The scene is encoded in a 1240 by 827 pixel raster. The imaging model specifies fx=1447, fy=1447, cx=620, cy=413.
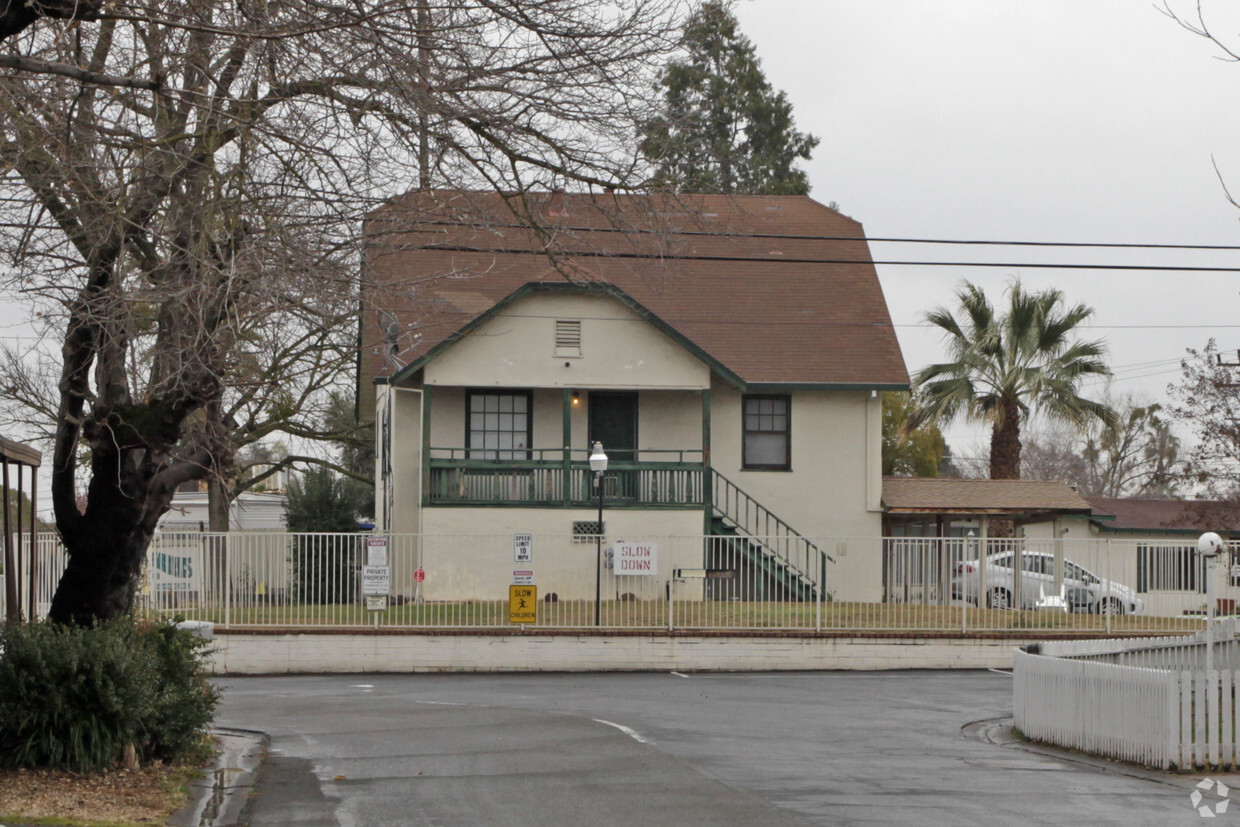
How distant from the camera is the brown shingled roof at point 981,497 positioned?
29734 millimetres

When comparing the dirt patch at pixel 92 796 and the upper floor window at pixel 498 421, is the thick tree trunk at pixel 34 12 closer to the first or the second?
the dirt patch at pixel 92 796

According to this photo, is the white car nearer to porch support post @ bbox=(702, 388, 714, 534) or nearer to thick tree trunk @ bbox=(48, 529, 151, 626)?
porch support post @ bbox=(702, 388, 714, 534)

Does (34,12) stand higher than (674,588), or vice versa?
(34,12)

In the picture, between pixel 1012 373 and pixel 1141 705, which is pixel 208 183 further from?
pixel 1012 373

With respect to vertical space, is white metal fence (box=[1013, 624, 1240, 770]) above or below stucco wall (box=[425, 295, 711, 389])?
below

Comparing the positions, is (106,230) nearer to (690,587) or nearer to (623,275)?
(690,587)

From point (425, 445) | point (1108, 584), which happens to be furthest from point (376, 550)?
point (1108, 584)

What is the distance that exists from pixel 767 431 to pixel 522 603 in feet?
31.9

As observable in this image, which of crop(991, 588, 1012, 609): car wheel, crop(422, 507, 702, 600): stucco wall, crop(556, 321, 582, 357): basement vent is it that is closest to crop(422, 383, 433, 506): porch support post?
crop(422, 507, 702, 600): stucco wall

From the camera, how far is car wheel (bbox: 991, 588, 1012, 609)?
2459 cm

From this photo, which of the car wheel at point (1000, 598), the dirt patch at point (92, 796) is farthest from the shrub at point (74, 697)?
the car wheel at point (1000, 598)

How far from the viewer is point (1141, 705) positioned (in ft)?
42.4

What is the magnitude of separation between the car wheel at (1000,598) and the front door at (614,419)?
28.7 ft

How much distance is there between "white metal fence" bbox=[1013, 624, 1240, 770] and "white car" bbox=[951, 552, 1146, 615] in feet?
26.6
